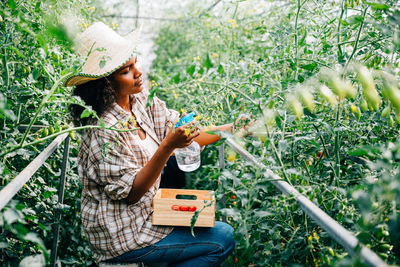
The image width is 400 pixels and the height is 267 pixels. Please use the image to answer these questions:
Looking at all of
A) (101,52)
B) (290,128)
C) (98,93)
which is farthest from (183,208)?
(101,52)

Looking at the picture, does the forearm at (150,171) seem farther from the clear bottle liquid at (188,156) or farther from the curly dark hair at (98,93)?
the clear bottle liquid at (188,156)

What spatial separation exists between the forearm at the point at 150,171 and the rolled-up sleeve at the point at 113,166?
0.03m

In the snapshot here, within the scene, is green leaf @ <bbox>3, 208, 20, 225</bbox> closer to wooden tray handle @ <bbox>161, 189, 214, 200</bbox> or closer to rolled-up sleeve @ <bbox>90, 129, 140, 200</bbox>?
rolled-up sleeve @ <bbox>90, 129, 140, 200</bbox>

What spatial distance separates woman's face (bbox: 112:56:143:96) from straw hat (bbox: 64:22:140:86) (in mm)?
64

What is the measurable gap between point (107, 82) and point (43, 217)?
817 millimetres

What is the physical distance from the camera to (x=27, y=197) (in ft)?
5.65

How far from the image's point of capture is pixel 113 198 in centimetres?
152

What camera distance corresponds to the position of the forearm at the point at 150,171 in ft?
4.88

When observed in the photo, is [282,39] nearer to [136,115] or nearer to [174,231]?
[136,115]

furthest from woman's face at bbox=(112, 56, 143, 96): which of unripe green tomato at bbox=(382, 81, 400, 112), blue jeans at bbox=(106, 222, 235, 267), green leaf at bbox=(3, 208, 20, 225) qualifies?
unripe green tomato at bbox=(382, 81, 400, 112)

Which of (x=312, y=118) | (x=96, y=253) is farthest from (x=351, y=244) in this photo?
(x=96, y=253)

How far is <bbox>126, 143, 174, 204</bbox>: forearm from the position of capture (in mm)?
1487

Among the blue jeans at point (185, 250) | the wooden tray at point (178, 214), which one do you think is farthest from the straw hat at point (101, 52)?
the blue jeans at point (185, 250)

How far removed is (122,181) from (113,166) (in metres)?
0.08
